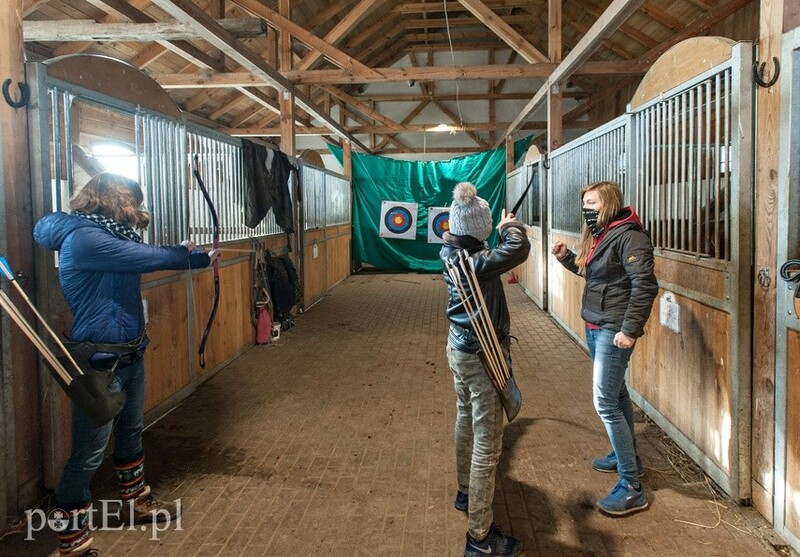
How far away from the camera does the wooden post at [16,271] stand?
6.68 ft

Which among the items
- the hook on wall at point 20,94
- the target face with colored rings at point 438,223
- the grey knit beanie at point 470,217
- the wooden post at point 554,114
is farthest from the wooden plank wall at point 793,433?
the target face with colored rings at point 438,223

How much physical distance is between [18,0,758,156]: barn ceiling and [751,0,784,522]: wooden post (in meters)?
1.68

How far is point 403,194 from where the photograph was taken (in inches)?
416

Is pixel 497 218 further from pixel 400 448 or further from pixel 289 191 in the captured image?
pixel 400 448

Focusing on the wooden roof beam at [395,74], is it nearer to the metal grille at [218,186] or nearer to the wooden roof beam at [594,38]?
the wooden roof beam at [594,38]

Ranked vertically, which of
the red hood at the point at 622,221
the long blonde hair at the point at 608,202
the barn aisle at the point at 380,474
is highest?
the long blonde hair at the point at 608,202

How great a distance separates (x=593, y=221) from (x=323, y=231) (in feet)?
18.7

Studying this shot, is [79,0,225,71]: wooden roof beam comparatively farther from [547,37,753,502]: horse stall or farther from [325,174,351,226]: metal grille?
[547,37,753,502]: horse stall

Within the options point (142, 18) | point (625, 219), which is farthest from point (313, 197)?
point (625, 219)

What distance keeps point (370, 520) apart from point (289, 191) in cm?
398

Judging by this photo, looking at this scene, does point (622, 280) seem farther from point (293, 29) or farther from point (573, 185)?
point (293, 29)

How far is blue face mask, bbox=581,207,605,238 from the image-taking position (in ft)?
7.48

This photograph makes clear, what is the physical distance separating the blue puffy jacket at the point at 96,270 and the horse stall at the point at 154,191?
0.41 meters

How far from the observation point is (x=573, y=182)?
5117 millimetres
